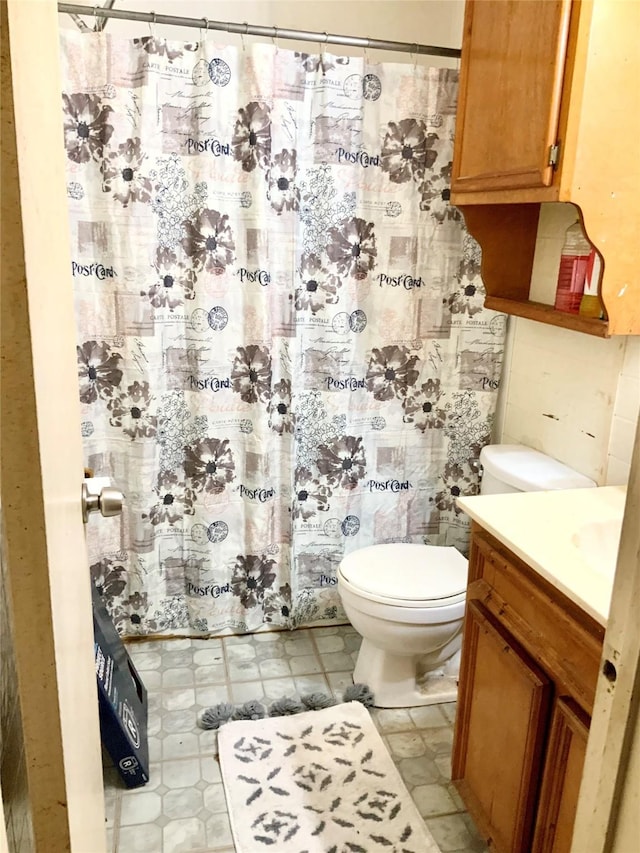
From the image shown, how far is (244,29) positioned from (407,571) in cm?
163

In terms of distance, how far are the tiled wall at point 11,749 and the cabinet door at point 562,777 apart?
35.7 inches

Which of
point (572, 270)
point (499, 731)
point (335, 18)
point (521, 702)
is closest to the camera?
point (521, 702)

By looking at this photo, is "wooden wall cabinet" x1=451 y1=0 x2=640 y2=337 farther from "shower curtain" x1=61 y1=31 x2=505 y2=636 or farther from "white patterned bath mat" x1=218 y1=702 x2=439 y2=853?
"white patterned bath mat" x1=218 y1=702 x2=439 y2=853

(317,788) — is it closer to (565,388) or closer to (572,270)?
(565,388)

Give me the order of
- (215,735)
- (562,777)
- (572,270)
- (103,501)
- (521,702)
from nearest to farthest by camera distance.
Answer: (103,501)
(562,777)
(521,702)
(572,270)
(215,735)

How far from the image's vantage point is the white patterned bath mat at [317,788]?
165 centimetres

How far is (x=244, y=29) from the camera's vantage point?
201 cm

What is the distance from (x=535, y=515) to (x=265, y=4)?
5.92 feet

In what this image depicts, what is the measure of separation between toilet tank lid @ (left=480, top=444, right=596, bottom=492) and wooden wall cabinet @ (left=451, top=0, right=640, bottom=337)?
16.8 inches

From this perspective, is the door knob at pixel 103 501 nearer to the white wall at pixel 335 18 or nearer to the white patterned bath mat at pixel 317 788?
the white patterned bath mat at pixel 317 788

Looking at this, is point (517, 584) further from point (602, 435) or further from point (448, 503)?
point (448, 503)

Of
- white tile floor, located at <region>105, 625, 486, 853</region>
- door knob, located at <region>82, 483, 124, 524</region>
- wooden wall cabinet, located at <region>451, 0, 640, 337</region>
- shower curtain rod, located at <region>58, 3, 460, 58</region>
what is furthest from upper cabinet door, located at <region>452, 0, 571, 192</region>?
white tile floor, located at <region>105, 625, 486, 853</region>

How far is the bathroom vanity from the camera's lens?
4.06 ft

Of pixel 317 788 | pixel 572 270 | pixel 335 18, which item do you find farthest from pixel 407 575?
pixel 335 18
